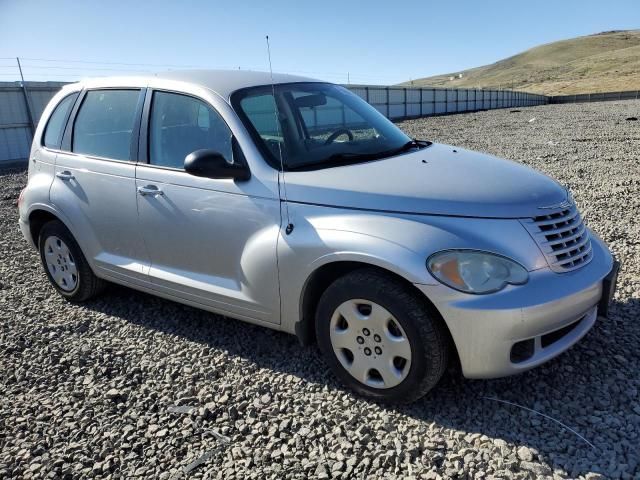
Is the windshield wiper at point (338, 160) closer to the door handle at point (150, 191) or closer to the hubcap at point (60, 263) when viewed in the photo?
the door handle at point (150, 191)

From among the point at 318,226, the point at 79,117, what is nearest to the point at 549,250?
the point at 318,226

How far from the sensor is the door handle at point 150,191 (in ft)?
11.7

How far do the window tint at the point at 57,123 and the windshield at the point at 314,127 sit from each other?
185 cm

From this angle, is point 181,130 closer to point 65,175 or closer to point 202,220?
point 202,220

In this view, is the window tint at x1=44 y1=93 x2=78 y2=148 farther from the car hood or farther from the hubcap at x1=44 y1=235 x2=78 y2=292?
the car hood

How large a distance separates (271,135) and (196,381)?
5.31ft

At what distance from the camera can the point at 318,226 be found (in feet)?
9.47

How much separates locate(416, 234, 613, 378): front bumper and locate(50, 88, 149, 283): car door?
229 centimetres

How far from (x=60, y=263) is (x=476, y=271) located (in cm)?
360

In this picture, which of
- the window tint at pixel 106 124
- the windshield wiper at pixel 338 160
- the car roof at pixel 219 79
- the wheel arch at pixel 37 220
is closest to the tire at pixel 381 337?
the windshield wiper at pixel 338 160

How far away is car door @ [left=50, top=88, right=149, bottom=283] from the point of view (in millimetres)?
3811

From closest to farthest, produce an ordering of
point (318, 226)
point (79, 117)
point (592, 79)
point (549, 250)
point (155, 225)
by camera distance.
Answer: point (549, 250), point (318, 226), point (155, 225), point (79, 117), point (592, 79)

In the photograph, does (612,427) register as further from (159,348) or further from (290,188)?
(159,348)

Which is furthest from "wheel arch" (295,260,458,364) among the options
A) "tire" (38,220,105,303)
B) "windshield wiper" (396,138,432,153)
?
"tire" (38,220,105,303)
